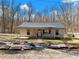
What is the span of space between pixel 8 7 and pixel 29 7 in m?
7.96

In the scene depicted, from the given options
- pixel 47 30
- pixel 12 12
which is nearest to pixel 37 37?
pixel 47 30

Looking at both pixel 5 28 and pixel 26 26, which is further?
pixel 5 28

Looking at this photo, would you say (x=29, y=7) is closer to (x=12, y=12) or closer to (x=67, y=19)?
(x=12, y=12)

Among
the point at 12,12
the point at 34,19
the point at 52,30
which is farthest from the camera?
the point at 34,19

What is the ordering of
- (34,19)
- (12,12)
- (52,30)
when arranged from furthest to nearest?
(34,19), (12,12), (52,30)

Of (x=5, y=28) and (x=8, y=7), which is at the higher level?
(x=8, y=7)

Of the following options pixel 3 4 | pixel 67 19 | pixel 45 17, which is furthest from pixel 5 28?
pixel 67 19

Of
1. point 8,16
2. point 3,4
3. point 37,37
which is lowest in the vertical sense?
point 37,37

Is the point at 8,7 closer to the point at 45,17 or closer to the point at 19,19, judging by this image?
the point at 19,19

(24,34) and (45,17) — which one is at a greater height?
(45,17)

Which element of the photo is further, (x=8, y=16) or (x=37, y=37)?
(x=8, y=16)

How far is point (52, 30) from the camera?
35.4 m

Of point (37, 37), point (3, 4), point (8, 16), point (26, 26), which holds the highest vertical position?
point (3, 4)

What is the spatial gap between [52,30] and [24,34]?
5.86 metres
